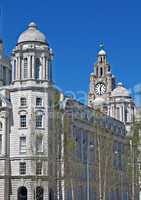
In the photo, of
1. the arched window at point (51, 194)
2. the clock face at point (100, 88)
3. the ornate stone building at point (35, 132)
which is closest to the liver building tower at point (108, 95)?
the clock face at point (100, 88)

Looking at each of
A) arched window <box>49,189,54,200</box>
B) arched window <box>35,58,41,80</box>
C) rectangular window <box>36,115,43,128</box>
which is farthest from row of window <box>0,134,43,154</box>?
arched window <box>35,58,41,80</box>

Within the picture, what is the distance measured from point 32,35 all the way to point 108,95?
199ft

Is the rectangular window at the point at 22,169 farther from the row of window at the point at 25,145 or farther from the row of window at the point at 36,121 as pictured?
the row of window at the point at 36,121

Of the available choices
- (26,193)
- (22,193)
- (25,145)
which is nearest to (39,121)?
(25,145)

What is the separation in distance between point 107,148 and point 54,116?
60.0 ft

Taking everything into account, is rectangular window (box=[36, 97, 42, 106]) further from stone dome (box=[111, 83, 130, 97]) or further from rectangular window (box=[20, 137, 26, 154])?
stone dome (box=[111, 83, 130, 97])

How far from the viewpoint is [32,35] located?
97.7 metres

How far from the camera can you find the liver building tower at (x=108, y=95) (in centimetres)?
13612

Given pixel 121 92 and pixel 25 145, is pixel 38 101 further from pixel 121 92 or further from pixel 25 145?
pixel 121 92

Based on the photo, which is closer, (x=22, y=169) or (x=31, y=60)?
(x=22, y=169)

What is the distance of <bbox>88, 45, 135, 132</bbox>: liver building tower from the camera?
136 meters

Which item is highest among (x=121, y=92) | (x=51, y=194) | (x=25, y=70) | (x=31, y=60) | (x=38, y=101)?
(x=121, y=92)

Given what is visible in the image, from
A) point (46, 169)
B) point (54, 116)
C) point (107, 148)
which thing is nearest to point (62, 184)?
point (46, 169)

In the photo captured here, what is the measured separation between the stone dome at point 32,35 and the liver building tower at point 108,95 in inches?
1411
